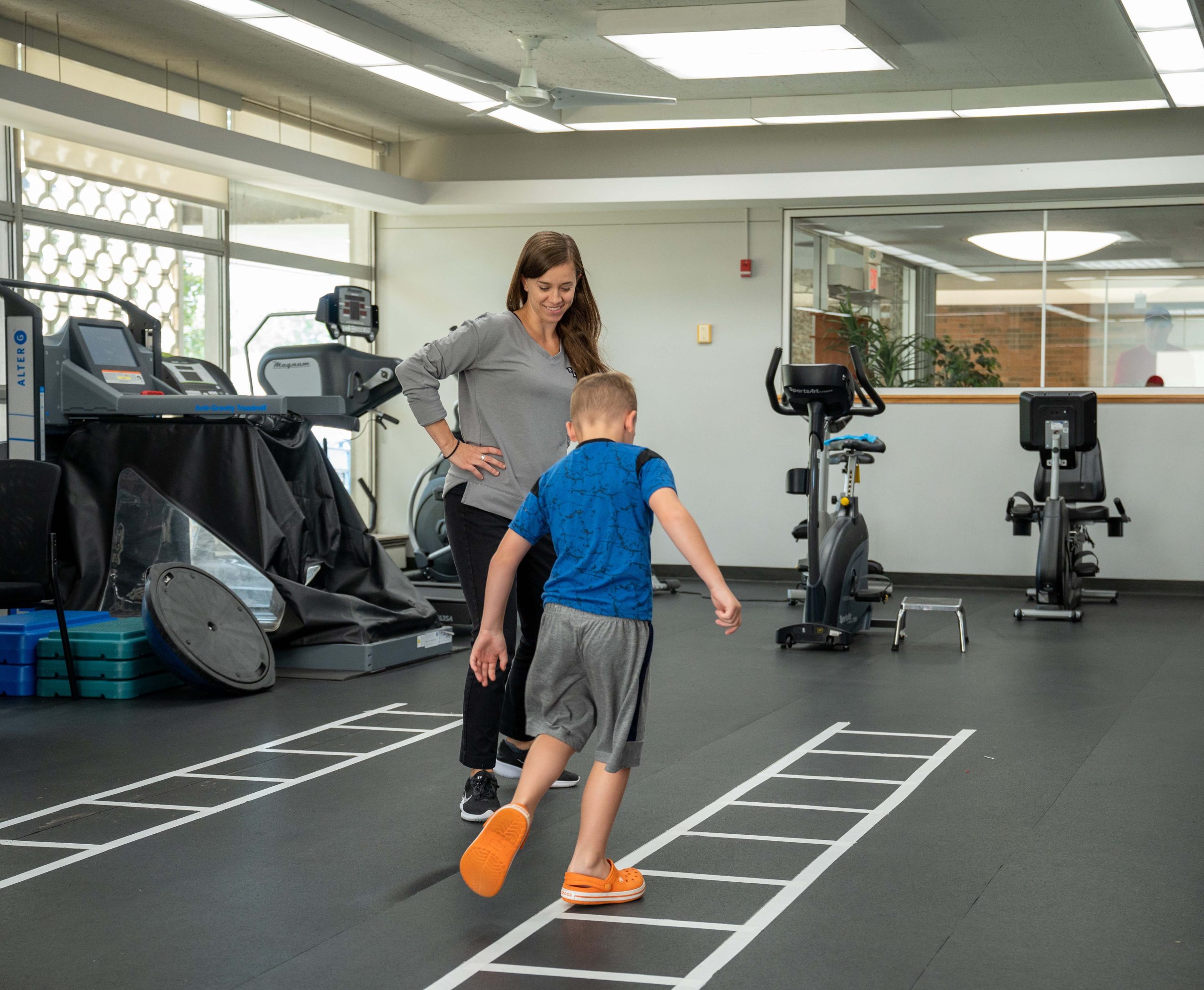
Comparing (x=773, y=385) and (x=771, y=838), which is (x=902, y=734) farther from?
(x=773, y=385)

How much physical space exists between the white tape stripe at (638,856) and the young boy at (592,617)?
0.08m

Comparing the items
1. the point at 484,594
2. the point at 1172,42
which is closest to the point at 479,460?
the point at 484,594

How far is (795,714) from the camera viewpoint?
15.1 ft

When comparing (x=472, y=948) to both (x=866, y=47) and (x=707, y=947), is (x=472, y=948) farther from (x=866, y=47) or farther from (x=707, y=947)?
(x=866, y=47)

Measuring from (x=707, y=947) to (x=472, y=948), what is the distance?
415 millimetres

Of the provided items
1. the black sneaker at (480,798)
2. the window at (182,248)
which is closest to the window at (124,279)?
the window at (182,248)

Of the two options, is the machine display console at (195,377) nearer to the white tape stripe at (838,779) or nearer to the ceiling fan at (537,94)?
the ceiling fan at (537,94)

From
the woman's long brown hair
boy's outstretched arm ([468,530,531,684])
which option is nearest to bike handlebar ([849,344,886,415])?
the woman's long brown hair

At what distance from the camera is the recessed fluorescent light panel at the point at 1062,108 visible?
299 inches

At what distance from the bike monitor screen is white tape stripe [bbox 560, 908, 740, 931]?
420 centimetres

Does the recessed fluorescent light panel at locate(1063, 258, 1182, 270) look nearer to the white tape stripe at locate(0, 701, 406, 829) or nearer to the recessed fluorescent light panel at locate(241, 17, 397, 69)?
the recessed fluorescent light panel at locate(241, 17, 397, 69)

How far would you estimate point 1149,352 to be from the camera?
8.68 m

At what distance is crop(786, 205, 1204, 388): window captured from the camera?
8.63 m

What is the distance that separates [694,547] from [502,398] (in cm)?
89
